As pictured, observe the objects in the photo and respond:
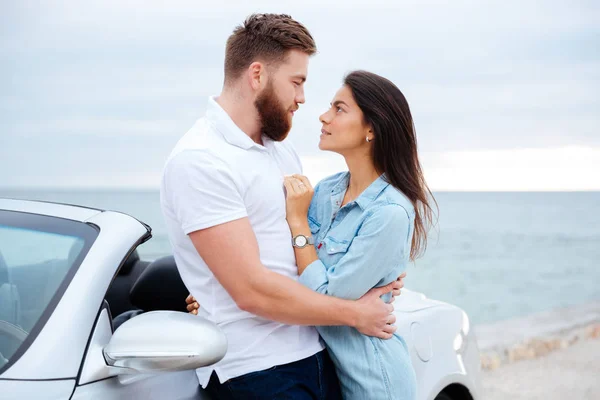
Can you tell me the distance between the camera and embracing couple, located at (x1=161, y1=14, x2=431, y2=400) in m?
2.12

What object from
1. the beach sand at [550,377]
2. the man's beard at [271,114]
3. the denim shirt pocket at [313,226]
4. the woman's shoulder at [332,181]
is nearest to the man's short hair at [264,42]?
the man's beard at [271,114]

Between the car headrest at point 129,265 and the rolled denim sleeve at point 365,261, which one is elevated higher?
the rolled denim sleeve at point 365,261

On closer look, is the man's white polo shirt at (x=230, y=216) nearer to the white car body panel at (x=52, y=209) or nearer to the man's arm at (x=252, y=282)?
the man's arm at (x=252, y=282)

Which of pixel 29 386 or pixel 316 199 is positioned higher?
pixel 316 199

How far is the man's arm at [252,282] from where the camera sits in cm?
208

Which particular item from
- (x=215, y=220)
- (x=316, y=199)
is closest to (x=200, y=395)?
(x=215, y=220)

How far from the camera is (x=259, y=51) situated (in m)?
2.51

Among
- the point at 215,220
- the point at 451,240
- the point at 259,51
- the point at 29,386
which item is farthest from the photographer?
the point at 451,240

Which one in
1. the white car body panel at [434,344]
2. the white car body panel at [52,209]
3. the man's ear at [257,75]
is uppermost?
the man's ear at [257,75]

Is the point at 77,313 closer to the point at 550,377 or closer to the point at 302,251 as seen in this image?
the point at 302,251

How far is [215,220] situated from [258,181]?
255 millimetres

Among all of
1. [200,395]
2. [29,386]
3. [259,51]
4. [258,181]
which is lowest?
[200,395]

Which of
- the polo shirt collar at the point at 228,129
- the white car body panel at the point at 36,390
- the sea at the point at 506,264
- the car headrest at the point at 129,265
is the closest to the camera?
the white car body panel at the point at 36,390

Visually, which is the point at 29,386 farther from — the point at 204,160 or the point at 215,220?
the point at 204,160
